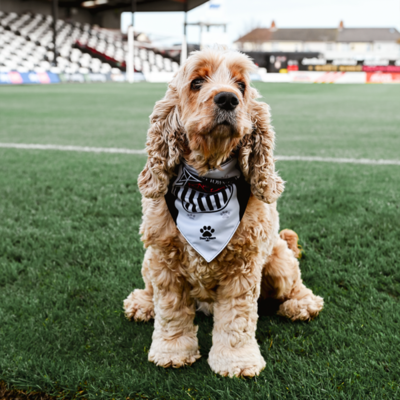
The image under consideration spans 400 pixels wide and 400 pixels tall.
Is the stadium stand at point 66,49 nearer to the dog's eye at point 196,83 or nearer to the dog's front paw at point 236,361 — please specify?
the dog's eye at point 196,83

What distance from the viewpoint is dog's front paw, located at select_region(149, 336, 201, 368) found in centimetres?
216

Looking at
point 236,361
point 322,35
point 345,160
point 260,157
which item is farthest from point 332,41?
point 236,361

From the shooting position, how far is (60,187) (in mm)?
5184

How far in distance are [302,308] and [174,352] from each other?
796mm

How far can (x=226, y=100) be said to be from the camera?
6.03 feet

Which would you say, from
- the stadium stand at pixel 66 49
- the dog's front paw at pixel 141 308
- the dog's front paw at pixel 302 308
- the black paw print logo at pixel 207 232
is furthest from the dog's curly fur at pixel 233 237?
the stadium stand at pixel 66 49

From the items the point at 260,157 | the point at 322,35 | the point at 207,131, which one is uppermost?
the point at 322,35

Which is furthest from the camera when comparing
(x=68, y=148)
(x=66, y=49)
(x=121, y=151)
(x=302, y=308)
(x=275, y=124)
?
(x=66, y=49)

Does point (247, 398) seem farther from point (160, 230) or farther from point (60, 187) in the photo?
point (60, 187)

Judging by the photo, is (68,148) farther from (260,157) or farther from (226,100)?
(226,100)

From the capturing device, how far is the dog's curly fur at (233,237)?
6.52ft

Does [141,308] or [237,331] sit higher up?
[237,331]

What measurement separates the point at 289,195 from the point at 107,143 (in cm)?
456

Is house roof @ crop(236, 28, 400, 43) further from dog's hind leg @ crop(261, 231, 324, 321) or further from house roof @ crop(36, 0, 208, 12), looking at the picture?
dog's hind leg @ crop(261, 231, 324, 321)
